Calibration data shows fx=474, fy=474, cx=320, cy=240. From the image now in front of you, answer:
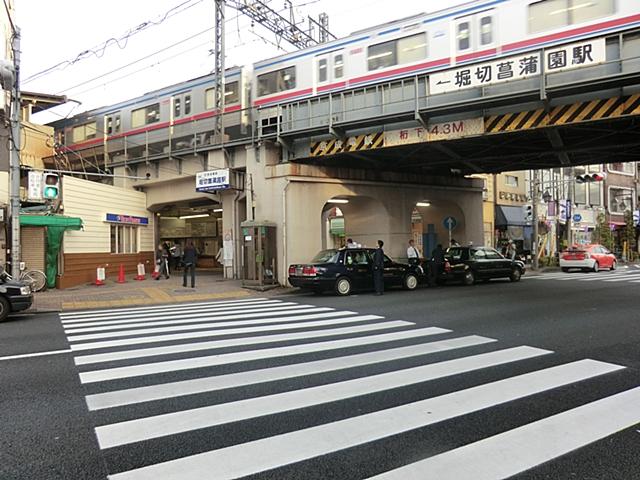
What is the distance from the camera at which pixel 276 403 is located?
470 cm

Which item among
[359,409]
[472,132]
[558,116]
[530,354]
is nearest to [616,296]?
[558,116]

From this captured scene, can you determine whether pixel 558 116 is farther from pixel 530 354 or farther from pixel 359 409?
pixel 359 409

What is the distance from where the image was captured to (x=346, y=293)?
15047mm

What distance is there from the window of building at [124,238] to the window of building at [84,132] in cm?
597

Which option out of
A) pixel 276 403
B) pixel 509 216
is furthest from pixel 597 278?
pixel 276 403

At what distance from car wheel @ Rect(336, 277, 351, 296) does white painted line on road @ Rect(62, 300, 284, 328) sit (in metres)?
2.16

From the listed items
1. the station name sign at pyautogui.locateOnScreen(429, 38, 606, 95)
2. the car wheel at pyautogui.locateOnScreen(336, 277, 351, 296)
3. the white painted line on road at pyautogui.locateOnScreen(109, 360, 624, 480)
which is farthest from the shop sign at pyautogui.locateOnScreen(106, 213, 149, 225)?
the white painted line on road at pyautogui.locateOnScreen(109, 360, 624, 480)

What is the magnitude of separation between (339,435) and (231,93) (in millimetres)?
16999

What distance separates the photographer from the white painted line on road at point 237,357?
229 inches

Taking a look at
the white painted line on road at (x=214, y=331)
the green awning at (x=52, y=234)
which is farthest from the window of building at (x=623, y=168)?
the green awning at (x=52, y=234)

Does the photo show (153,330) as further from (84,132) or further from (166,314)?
(84,132)

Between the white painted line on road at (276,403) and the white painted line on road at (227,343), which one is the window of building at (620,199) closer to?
the white painted line on road at (227,343)

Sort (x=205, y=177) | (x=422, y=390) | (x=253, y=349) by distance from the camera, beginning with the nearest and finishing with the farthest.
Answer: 1. (x=422, y=390)
2. (x=253, y=349)
3. (x=205, y=177)

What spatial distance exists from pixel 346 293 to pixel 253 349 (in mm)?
8151
